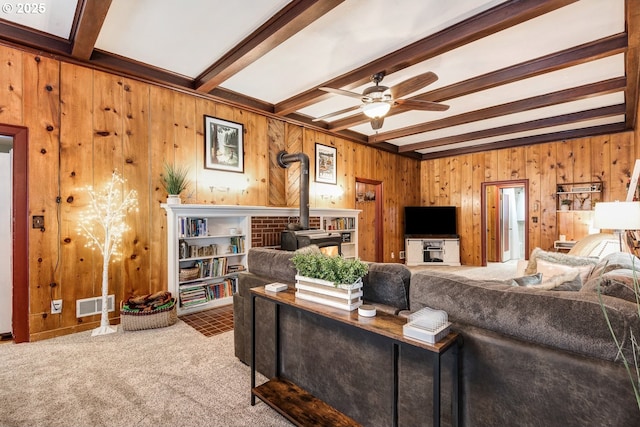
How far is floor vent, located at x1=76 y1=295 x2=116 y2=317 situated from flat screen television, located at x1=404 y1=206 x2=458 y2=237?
5.92 m

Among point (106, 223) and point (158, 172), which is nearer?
point (106, 223)

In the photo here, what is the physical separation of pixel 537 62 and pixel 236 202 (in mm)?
3998

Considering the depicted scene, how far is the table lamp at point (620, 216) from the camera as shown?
238 centimetres

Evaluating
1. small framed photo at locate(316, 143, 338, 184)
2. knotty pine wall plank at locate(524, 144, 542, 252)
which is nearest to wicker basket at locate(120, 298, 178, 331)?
small framed photo at locate(316, 143, 338, 184)

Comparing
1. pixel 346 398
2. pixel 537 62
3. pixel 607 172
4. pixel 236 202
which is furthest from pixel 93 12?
pixel 607 172

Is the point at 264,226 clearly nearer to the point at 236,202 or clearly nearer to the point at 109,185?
the point at 236,202

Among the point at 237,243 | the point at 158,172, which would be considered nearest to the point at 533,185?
the point at 237,243

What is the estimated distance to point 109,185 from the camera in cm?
325

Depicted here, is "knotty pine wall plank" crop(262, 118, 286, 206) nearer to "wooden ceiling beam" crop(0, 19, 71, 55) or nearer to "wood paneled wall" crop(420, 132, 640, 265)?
"wooden ceiling beam" crop(0, 19, 71, 55)

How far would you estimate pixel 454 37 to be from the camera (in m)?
2.64

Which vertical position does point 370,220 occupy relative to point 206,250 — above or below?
above

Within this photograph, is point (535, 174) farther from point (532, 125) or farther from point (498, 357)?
point (498, 357)

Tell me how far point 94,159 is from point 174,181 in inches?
31.1

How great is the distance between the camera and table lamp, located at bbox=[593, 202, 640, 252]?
7.79ft
